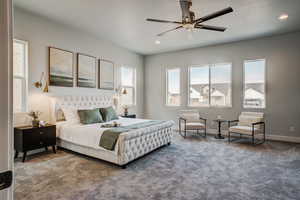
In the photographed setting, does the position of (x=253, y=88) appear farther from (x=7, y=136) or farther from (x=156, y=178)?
(x=7, y=136)

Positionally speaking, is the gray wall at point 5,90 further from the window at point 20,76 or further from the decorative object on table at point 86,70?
the decorative object on table at point 86,70

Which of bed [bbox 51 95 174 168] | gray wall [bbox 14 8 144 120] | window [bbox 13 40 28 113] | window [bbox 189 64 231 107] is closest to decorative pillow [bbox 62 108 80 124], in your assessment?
bed [bbox 51 95 174 168]

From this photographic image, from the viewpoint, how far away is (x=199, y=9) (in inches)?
139

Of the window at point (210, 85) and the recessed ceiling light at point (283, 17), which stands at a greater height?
the recessed ceiling light at point (283, 17)

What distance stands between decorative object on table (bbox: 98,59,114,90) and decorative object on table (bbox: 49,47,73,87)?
1018 millimetres

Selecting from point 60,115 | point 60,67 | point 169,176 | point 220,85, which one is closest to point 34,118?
point 60,115

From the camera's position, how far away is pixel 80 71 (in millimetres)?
4875

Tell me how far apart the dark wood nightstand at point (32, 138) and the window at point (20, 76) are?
1.80 feet

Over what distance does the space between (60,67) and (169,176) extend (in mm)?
3695

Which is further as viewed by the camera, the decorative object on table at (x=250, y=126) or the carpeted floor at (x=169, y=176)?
the decorative object on table at (x=250, y=126)

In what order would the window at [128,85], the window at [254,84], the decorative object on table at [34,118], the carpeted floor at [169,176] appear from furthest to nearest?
the window at [128,85], the window at [254,84], the decorative object on table at [34,118], the carpeted floor at [169,176]

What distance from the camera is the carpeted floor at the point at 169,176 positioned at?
2285 mm

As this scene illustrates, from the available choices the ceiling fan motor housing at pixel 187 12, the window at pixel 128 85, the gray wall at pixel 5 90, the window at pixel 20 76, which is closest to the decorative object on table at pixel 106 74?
the window at pixel 128 85

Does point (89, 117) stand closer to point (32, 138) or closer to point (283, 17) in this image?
point (32, 138)
